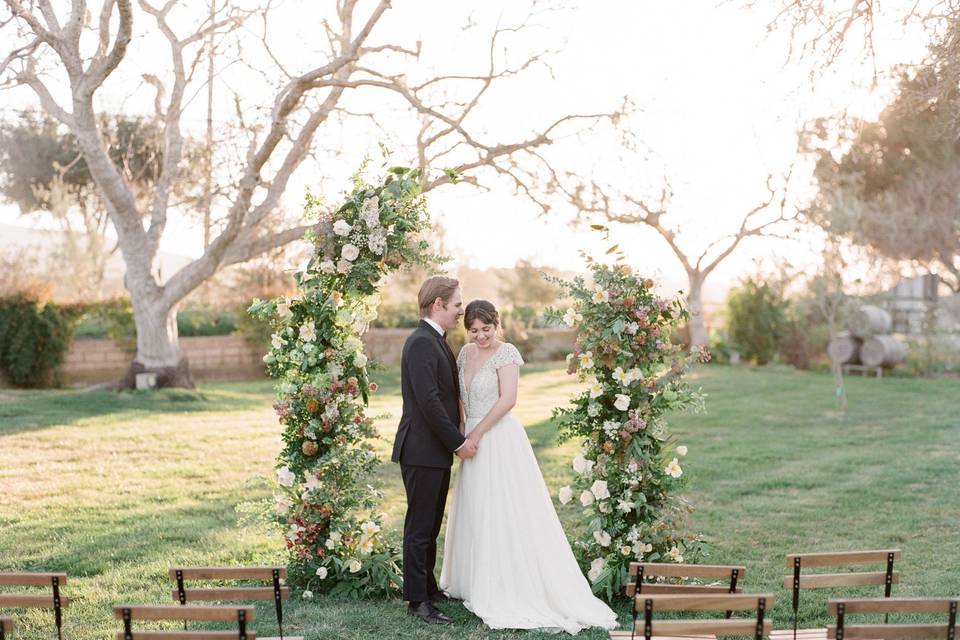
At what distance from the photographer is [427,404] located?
18.9 ft

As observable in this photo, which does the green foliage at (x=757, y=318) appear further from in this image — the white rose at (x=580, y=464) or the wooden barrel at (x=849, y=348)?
the white rose at (x=580, y=464)

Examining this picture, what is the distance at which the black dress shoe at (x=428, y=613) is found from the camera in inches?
229

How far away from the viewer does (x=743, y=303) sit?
86.3ft

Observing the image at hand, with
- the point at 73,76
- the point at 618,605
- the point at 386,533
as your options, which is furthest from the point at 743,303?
the point at 618,605

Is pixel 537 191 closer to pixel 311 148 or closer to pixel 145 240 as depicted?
pixel 311 148

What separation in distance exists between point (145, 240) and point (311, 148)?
3901mm

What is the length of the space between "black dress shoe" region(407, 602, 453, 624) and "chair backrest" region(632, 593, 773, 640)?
5.72ft

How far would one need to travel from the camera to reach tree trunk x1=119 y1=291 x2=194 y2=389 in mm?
18250

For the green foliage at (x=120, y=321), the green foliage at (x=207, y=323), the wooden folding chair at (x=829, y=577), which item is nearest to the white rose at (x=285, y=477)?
the wooden folding chair at (x=829, y=577)

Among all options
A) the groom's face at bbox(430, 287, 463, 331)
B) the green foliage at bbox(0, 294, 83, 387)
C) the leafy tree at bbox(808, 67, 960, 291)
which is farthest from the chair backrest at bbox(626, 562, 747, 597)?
the leafy tree at bbox(808, 67, 960, 291)

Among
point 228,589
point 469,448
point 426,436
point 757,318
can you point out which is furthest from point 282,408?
point 757,318

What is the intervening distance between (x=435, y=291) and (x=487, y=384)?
0.67 meters

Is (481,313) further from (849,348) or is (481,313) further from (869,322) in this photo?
(849,348)

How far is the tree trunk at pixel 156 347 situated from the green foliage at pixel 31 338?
1.54m
